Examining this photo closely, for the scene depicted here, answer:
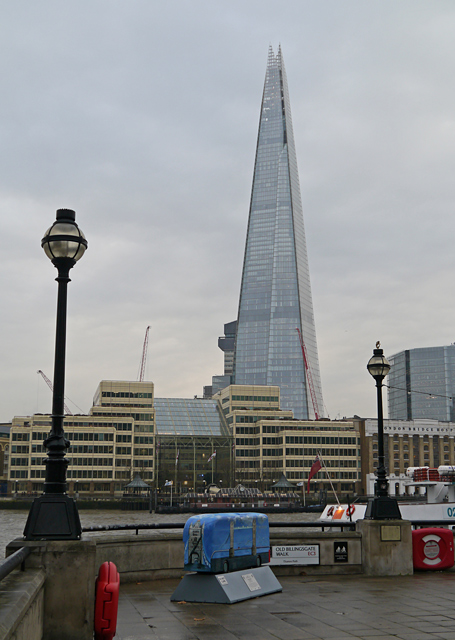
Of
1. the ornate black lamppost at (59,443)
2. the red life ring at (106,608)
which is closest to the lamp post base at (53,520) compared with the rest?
the ornate black lamppost at (59,443)

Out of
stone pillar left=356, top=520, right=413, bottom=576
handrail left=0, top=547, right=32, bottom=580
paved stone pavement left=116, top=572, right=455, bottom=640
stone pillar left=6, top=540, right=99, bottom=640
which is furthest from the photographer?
stone pillar left=356, top=520, right=413, bottom=576

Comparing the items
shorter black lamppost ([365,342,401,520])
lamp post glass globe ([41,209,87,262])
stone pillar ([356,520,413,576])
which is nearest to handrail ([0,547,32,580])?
lamp post glass globe ([41,209,87,262])

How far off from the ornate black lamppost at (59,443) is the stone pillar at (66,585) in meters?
0.30

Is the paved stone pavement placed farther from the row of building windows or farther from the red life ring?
the row of building windows

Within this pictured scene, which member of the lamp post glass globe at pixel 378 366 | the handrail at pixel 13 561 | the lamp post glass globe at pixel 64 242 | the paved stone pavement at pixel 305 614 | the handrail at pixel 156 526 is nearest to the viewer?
the handrail at pixel 13 561

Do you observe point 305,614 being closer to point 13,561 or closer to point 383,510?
point 13,561

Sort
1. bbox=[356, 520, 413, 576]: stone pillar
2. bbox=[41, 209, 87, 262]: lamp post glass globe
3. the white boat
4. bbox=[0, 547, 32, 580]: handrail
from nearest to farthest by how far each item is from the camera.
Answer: bbox=[0, 547, 32, 580]: handrail → bbox=[41, 209, 87, 262]: lamp post glass globe → bbox=[356, 520, 413, 576]: stone pillar → the white boat

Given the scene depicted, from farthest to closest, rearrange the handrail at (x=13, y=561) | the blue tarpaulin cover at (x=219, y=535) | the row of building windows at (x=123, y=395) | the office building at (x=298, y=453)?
the row of building windows at (x=123, y=395) < the office building at (x=298, y=453) < the blue tarpaulin cover at (x=219, y=535) < the handrail at (x=13, y=561)

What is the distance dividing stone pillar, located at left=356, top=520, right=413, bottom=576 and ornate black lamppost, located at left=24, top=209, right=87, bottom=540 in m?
11.4

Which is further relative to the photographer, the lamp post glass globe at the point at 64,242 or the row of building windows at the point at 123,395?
the row of building windows at the point at 123,395

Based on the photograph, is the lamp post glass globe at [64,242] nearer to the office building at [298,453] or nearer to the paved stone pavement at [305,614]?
the paved stone pavement at [305,614]

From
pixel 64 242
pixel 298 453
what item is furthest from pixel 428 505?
pixel 298 453

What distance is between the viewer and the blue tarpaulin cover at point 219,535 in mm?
15516

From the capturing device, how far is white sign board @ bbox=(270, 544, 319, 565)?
67.5 ft
